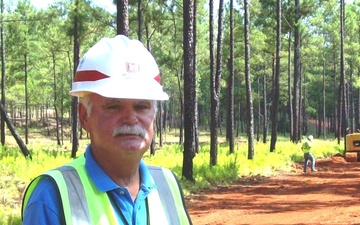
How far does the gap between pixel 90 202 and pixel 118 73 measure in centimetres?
44

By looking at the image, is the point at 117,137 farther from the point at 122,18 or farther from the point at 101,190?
the point at 122,18

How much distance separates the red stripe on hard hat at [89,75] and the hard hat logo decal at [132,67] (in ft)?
0.27

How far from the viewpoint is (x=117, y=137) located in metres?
1.80

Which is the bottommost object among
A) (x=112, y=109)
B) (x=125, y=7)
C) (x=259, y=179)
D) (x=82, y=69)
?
(x=259, y=179)

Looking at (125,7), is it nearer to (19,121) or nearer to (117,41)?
(117,41)

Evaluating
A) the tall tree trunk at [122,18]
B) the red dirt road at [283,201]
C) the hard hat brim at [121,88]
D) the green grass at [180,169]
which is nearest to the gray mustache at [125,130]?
the hard hat brim at [121,88]

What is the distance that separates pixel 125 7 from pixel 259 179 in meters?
10.00

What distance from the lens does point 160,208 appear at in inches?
73.6

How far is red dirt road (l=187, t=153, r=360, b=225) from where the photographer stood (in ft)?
34.2

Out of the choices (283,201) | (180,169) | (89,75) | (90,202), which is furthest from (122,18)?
(90,202)

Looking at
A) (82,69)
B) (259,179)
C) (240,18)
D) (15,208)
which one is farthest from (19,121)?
(82,69)

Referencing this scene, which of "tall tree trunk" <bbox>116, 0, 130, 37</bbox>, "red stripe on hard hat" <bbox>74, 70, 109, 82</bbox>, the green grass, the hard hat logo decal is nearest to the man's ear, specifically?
"red stripe on hard hat" <bbox>74, 70, 109, 82</bbox>

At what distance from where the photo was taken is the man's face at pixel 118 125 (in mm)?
1798

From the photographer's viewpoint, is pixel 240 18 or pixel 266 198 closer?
pixel 266 198
